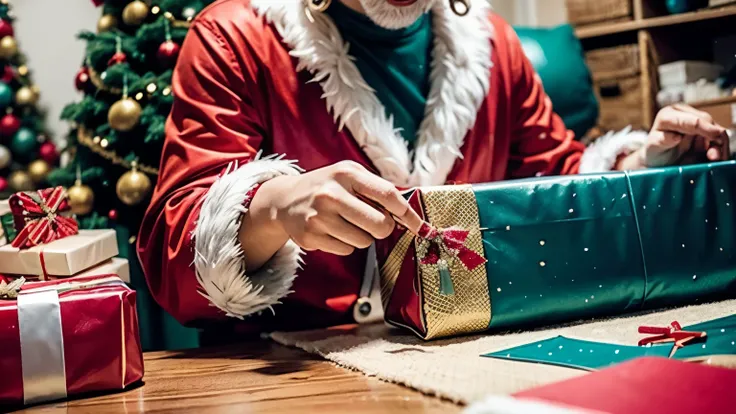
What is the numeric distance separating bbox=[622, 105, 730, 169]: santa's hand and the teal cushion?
67cm

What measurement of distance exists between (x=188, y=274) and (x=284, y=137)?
0.79 ft

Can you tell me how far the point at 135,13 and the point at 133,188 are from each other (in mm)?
343

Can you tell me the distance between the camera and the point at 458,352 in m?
0.72

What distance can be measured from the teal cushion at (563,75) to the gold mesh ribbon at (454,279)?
0.99 m

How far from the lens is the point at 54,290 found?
71 centimetres

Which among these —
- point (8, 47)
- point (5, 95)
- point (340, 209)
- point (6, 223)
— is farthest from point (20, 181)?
point (340, 209)

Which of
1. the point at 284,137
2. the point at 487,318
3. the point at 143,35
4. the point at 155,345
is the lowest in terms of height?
the point at 155,345

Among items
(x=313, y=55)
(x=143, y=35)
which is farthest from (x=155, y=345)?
(x=313, y=55)

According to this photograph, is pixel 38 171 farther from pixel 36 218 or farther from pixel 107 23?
pixel 36 218

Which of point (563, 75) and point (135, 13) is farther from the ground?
point (135, 13)

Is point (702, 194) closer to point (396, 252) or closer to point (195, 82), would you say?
point (396, 252)

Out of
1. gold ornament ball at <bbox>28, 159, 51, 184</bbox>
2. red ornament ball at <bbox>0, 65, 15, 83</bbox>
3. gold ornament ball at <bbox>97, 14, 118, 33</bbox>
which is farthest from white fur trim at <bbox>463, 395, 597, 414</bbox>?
red ornament ball at <bbox>0, 65, 15, 83</bbox>

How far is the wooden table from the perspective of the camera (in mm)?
602

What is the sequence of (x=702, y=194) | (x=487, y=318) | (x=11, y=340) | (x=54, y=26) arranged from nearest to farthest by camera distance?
(x=11, y=340) < (x=487, y=318) < (x=702, y=194) < (x=54, y=26)
